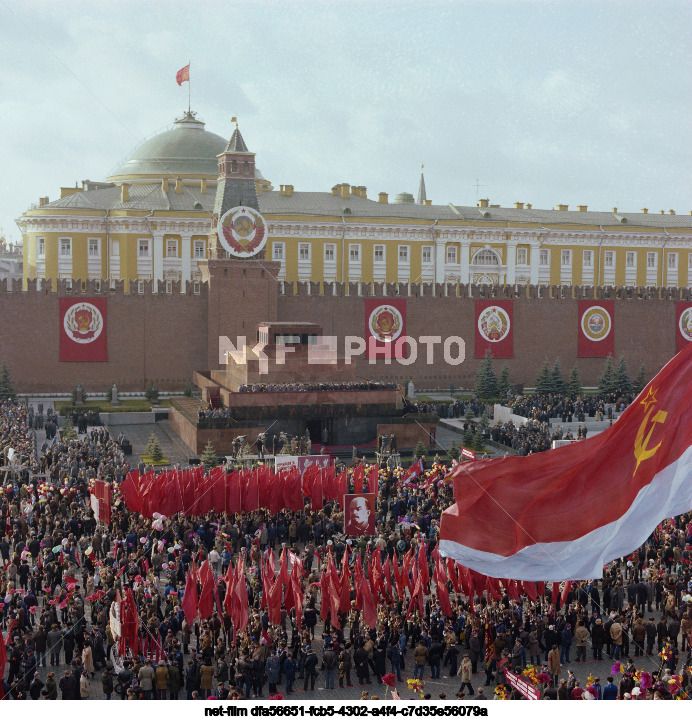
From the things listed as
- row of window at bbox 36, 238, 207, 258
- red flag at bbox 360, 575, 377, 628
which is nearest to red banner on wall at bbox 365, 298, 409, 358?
row of window at bbox 36, 238, 207, 258

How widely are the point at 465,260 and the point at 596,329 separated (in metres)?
15.6

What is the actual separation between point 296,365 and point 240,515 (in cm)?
1377

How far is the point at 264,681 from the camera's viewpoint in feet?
44.5

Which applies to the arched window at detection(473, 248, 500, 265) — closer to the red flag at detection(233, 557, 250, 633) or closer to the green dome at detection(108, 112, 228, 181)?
the green dome at detection(108, 112, 228, 181)

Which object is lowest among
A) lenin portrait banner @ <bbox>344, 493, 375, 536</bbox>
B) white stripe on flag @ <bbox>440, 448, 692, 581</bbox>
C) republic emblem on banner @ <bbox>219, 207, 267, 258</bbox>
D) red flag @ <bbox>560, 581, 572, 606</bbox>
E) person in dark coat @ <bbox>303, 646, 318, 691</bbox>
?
person in dark coat @ <bbox>303, 646, 318, 691</bbox>

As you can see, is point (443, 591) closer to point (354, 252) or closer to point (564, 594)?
point (564, 594)

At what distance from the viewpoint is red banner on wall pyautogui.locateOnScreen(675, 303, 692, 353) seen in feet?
165

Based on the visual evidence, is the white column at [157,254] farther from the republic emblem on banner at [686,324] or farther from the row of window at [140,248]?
the republic emblem on banner at [686,324]

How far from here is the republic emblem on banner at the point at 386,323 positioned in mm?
46500

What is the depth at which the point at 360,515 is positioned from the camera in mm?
18984

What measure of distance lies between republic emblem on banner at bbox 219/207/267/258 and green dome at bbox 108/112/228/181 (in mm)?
18957

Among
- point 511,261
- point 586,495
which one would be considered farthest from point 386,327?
point 586,495

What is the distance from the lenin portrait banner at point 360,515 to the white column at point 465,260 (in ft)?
149

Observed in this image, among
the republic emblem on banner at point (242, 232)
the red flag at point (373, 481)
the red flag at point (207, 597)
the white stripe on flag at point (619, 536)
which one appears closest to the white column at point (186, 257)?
the republic emblem on banner at point (242, 232)
